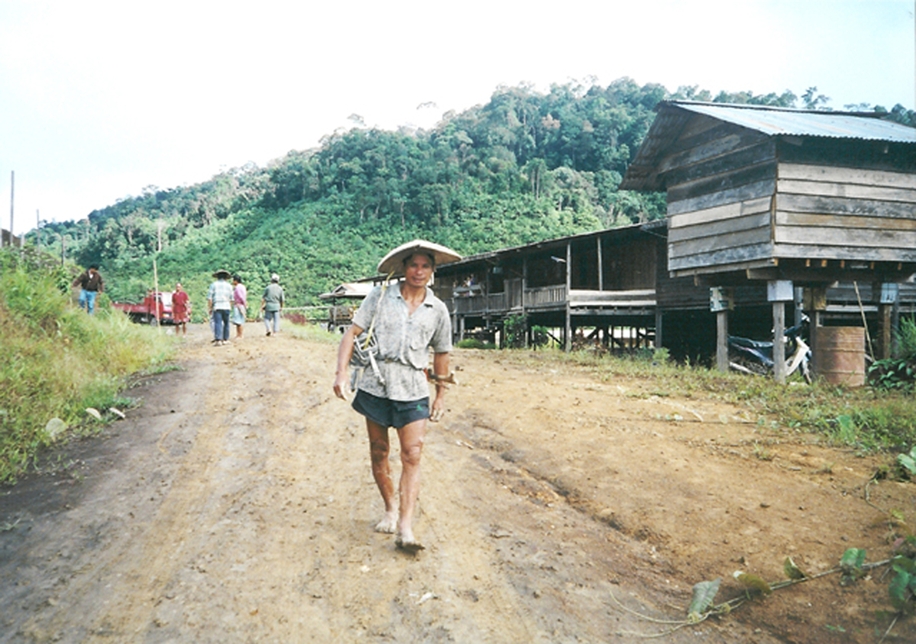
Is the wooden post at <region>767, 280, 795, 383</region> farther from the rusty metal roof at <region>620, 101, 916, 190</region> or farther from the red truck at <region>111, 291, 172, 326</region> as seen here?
the red truck at <region>111, 291, 172, 326</region>

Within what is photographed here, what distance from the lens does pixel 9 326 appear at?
7.50 metres

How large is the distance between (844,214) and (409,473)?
951cm

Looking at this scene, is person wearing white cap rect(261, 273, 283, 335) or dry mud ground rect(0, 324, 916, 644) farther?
person wearing white cap rect(261, 273, 283, 335)

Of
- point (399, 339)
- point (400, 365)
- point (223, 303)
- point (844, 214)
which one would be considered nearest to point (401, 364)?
point (400, 365)

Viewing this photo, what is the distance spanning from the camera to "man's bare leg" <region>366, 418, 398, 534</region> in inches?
142

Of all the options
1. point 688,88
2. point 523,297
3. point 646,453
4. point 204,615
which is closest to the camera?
point 204,615

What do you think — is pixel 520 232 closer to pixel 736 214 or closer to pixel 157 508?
pixel 736 214

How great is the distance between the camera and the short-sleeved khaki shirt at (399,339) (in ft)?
11.5

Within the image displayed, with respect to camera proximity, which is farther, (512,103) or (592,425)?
(512,103)

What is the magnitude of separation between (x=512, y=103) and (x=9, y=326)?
73.3 meters

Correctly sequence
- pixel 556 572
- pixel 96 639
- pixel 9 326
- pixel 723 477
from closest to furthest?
pixel 96 639
pixel 556 572
pixel 723 477
pixel 9 326

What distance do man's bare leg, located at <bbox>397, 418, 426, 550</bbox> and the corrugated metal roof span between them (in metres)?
8.18

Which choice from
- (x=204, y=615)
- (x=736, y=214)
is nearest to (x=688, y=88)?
(x=736, y=214)

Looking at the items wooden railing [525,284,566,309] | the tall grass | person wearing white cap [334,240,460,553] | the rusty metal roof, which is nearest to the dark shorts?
person wearing white cap [334,240,460,553]
